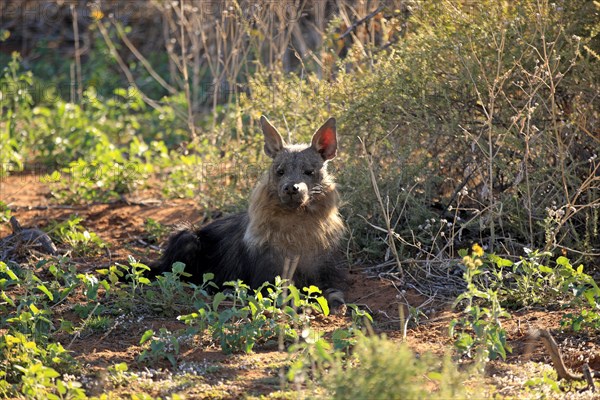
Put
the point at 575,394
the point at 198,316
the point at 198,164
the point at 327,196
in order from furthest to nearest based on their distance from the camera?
the point at 198,164 → the point at 327,196 → the point at 198,316 → the point at 575,394

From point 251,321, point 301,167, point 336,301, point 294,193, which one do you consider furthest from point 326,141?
point 251,321

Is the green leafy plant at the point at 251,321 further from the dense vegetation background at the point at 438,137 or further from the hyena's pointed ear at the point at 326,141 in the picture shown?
the hyena's pointed ear at the point at 326,141

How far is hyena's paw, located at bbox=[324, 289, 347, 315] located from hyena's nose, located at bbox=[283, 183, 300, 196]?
2.49 feet

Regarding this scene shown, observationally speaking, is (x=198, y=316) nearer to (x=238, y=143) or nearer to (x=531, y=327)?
(x=531, y=327)

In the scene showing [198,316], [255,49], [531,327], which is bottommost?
[531,327]

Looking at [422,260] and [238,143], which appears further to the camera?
[238,143]

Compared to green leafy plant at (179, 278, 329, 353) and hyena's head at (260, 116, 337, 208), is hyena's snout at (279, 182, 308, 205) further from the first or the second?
green leafy plant at (179, 278, 329, 353)

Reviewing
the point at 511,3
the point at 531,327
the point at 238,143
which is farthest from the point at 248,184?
the point at 531,327

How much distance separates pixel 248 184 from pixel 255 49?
1.33 m

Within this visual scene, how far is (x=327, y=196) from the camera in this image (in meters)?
6.82

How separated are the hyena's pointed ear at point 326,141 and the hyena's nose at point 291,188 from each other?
52cm

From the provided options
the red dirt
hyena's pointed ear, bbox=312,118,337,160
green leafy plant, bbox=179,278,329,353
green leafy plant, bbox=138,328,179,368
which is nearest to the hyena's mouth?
hyena's pointed ear, bbox=312,118,337,160

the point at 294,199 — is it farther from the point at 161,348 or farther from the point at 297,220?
the point at 161,348

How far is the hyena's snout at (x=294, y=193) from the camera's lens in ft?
21.2
